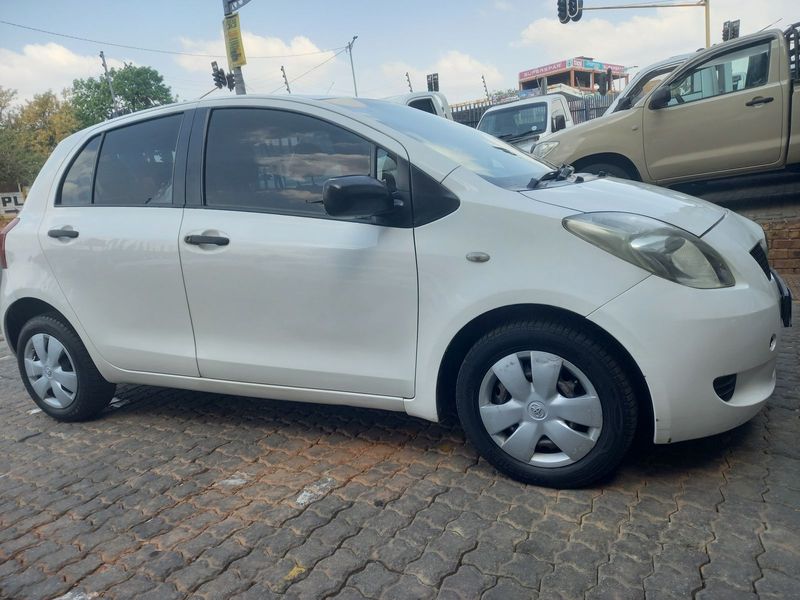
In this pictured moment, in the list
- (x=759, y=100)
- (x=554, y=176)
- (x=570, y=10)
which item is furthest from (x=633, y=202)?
(x=570, y=10)

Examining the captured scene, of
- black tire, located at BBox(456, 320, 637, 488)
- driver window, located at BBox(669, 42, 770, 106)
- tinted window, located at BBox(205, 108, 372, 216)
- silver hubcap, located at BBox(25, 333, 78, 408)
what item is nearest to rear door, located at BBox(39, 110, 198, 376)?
tinted window, located at BBox(205, 108, 372, 216)

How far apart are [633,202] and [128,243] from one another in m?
2.47

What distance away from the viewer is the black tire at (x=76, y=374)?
3705mm

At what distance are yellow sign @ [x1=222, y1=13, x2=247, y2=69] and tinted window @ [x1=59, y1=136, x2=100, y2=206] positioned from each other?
45.1 ft

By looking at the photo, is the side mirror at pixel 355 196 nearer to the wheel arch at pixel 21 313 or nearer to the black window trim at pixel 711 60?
the wheel arch at pixel 21 313

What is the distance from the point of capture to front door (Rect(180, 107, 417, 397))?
108 inches

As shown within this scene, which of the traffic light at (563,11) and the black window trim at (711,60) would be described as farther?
the traffic light at (563,11)

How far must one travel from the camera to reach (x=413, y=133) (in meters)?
2.97

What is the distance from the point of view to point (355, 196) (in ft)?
8.42

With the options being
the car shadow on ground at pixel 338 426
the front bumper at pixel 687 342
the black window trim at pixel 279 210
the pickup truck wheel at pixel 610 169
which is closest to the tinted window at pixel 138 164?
the black window trim at pixel 279 210

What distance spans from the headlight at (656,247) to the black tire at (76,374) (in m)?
2.84

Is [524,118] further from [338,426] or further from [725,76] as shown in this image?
[338,426]

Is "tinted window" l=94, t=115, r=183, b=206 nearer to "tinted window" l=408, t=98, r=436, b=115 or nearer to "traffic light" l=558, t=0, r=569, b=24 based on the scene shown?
"tinted window" l=408, t=98, r=436, b=115

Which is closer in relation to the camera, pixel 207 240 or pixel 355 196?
pixel 355 196
